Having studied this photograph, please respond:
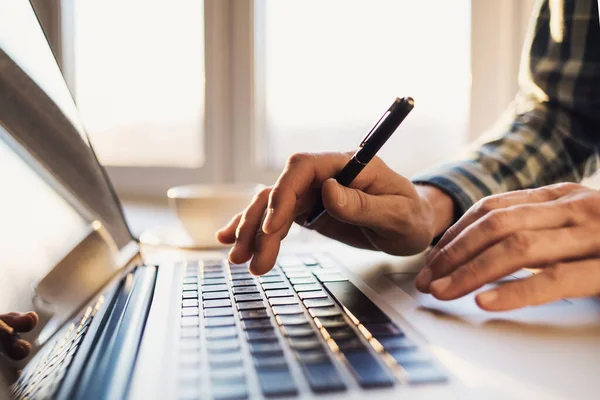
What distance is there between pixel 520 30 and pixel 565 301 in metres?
0.79

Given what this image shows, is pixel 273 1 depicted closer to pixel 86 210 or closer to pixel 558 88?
pixel 558 88

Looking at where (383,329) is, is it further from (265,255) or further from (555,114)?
(555,114)

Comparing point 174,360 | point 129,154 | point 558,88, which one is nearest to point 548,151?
point 558,88

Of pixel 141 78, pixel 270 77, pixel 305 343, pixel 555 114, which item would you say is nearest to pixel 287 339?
pixel 305 343

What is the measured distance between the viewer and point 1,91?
46 centimetres

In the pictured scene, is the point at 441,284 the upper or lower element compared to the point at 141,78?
lower

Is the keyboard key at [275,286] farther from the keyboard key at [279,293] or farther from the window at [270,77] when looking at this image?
the window at [270,77]

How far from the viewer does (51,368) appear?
326 mm

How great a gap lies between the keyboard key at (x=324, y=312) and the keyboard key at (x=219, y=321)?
0.06m

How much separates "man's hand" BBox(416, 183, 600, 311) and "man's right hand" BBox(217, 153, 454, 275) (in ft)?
0.25

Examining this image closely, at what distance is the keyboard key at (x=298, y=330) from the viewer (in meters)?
0.36

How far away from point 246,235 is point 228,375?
10.6 inches

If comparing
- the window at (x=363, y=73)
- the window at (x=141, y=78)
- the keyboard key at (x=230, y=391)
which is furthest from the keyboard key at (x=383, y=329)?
the window at (x=141, y=78)

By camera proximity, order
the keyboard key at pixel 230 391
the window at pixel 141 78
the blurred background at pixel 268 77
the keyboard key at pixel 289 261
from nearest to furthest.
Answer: the keyboard key at pixel 230 391 < the keyboard key at pixel 289 261 < the blurred background at pixel 268 77 < the window at pixel 141 78
